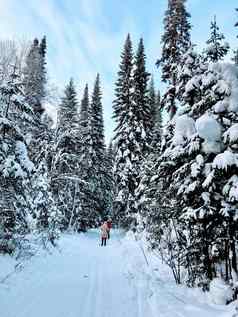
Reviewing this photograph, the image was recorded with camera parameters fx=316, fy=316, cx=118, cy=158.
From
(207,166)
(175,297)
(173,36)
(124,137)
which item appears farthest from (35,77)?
(175,297)

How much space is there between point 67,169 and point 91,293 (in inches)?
787

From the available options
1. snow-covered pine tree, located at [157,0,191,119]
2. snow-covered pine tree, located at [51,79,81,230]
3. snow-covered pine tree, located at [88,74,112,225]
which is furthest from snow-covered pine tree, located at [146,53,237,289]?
snow-covered pine tree, located at [88,74,112,225]

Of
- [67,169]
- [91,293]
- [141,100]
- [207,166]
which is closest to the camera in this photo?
[207,166]

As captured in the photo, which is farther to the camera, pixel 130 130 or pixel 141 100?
pixel 141 100

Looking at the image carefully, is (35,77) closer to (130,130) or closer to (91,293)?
(130,130)

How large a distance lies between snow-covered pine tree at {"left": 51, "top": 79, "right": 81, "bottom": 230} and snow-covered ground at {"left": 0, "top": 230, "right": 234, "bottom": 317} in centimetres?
1127

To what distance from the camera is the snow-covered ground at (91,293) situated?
6.09 meters

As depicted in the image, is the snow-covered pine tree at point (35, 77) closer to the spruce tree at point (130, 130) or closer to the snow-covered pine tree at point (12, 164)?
the spruce tree at point (130, 130)

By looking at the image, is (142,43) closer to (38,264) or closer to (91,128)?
(91,128)

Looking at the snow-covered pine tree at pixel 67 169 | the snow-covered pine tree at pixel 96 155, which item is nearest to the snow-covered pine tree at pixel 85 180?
the snow-covered pine tree at pixel 96 155

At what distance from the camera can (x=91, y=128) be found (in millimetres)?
32000

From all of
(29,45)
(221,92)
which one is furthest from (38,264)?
(29,45)

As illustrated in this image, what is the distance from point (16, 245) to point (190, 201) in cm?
592

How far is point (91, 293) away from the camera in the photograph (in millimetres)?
7480
